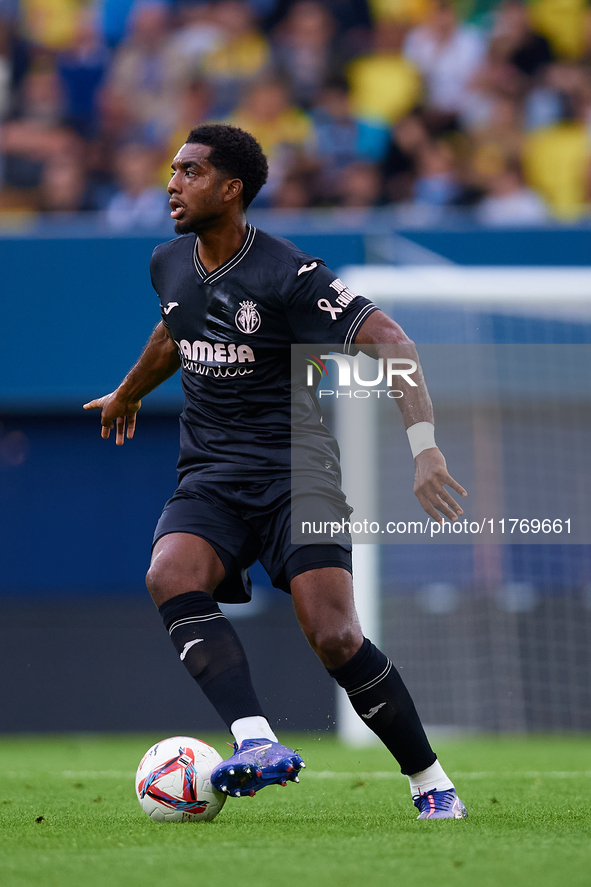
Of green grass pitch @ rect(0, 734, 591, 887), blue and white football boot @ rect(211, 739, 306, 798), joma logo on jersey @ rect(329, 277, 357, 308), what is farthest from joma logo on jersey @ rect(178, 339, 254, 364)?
green grass pitch @ rect(0, 734, 591, 887)

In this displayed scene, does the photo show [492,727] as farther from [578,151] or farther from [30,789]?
[578,151]

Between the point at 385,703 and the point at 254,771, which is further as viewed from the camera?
the point at 385,703

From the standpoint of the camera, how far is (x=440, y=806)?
410 cm

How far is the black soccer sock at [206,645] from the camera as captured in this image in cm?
401

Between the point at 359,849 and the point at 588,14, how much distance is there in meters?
9.80

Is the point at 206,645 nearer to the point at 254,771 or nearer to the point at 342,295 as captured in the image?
the point at 254,771

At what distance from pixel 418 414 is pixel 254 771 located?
47.2 inches

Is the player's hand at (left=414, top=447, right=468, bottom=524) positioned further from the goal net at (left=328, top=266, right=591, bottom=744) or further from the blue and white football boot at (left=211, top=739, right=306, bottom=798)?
the goal net at (left=328, top=266, right=591, bottom=744)

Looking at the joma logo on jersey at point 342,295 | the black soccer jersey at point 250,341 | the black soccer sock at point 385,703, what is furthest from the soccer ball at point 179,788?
the joma logo on jersey at point 342,295

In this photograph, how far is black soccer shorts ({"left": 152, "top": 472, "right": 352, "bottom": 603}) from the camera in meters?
4.13

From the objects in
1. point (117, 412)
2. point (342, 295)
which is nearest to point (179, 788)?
point (117, 412)

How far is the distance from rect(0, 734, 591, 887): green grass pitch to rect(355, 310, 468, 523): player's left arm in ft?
3.16

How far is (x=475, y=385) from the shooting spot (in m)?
9.22

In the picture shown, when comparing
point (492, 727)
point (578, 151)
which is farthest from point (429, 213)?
point (492, 727)
